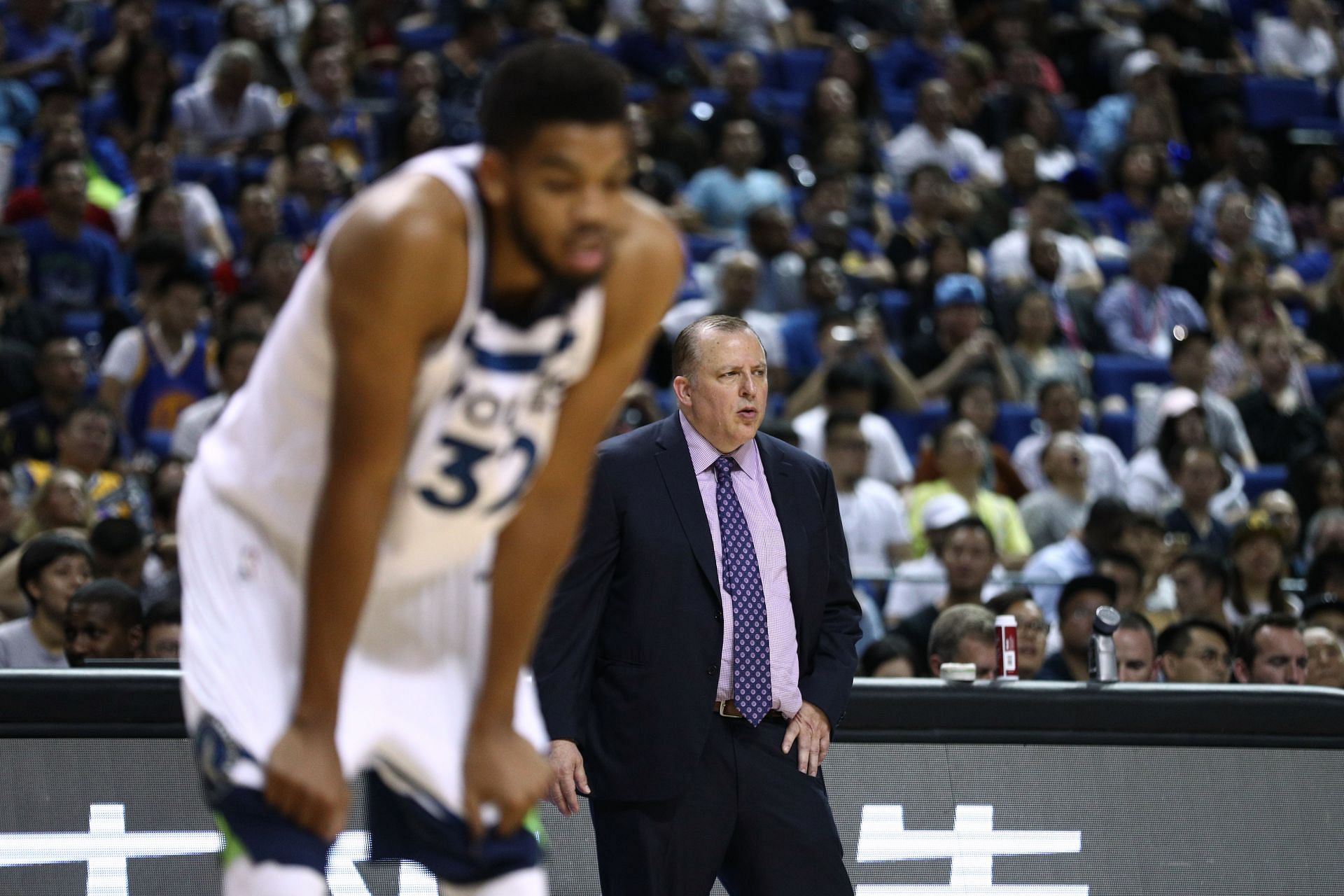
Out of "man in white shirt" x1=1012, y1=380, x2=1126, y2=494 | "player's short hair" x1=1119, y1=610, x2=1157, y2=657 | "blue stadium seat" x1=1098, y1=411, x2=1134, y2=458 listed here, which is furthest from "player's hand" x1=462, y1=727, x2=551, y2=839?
"blue stadium seat" x1=1098, y1=411, x2=1134, y2=458

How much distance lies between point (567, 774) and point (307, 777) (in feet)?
5.90

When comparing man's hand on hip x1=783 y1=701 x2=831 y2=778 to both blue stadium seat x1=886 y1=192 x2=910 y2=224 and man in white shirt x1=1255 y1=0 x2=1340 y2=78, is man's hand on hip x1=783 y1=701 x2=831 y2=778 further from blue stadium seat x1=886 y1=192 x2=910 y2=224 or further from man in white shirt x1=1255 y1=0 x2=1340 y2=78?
man in white shirt x1=1255 y1=0 x2=1340 y2=78

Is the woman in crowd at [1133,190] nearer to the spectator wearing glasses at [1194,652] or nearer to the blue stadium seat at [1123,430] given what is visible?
the blue stadium seat at [1123,430]

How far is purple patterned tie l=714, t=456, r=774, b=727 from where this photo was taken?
13.8ft

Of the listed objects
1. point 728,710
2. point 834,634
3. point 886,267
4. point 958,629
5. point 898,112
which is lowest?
point 958,629

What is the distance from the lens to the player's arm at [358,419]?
2.28 m

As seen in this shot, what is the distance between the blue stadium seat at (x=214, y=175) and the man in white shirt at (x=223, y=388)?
2.97 meters

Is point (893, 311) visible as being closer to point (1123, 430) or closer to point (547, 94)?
point (1123, 430)

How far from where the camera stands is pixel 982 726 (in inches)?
190

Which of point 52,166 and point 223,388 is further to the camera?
point 52,166

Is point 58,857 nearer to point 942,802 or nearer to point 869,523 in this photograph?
point 942,802

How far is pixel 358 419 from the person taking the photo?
234cm

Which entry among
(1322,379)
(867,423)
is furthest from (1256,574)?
(1322,379)

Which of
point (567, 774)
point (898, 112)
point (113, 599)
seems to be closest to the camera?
point (567, 774)
